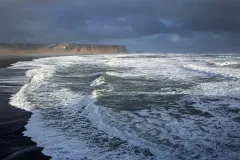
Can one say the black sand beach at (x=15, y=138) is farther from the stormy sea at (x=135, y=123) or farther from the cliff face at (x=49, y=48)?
the cliff face at (x=49, y=48)

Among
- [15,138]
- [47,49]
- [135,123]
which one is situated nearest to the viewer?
[15,138]

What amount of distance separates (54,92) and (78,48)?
176888mm

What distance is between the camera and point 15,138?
8.70 meters

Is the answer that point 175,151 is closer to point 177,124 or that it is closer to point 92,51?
point 177,124

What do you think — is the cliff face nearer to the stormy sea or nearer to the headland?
the headland

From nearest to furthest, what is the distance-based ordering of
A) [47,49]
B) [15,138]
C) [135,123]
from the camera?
1. [15,138]
2. [135,123]
3. [47,49]

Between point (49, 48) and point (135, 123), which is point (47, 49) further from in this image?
point (135, 123)

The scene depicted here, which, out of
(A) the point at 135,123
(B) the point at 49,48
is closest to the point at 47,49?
(B) the point at 49,48

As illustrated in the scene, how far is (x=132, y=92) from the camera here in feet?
52.0

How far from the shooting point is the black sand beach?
7328mm

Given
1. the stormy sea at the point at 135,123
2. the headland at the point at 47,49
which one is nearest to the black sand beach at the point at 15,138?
the stormy sea at the point at 135,123

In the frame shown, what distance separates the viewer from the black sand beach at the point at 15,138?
7328mm

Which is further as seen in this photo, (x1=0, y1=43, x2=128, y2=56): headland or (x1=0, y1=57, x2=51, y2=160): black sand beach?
(x1=0, y1=43, x2=128, y2=56): headland

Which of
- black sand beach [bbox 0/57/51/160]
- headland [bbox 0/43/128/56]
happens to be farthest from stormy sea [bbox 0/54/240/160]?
headland [bbox 0/43/128/56]
